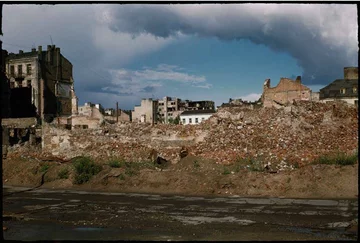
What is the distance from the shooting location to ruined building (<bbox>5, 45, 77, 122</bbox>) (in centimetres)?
5281

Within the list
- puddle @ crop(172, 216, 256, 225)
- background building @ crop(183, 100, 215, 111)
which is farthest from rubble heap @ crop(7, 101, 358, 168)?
background building @ crop(183, 100, 215, 111)

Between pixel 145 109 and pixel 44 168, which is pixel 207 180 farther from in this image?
pixel 145 109

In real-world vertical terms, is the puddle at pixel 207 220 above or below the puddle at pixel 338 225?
below

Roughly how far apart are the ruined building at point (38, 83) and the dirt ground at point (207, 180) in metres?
23.6

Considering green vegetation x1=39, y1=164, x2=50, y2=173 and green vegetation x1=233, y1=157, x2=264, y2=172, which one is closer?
green vegetation x1=233, y1=157, x2=264, y2=172

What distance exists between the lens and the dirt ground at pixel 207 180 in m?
21.2

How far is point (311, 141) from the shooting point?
98.4 ft

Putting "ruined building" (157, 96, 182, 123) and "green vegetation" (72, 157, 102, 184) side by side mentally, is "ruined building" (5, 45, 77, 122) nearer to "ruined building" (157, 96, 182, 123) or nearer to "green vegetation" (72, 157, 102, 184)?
"green vegetation" (72, 157, 102, 184)

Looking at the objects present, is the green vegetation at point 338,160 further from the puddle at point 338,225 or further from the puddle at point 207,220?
the puddle at point 207,220

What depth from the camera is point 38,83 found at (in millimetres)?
52875

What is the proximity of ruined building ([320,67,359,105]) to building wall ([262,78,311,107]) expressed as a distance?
542 centimetres

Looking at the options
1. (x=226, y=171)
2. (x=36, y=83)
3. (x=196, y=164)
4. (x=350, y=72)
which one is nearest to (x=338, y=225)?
(x=226, y=171)

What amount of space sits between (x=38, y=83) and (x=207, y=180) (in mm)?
36341

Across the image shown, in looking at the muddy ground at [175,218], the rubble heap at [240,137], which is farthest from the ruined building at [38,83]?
the muddy ground at [175,218]
